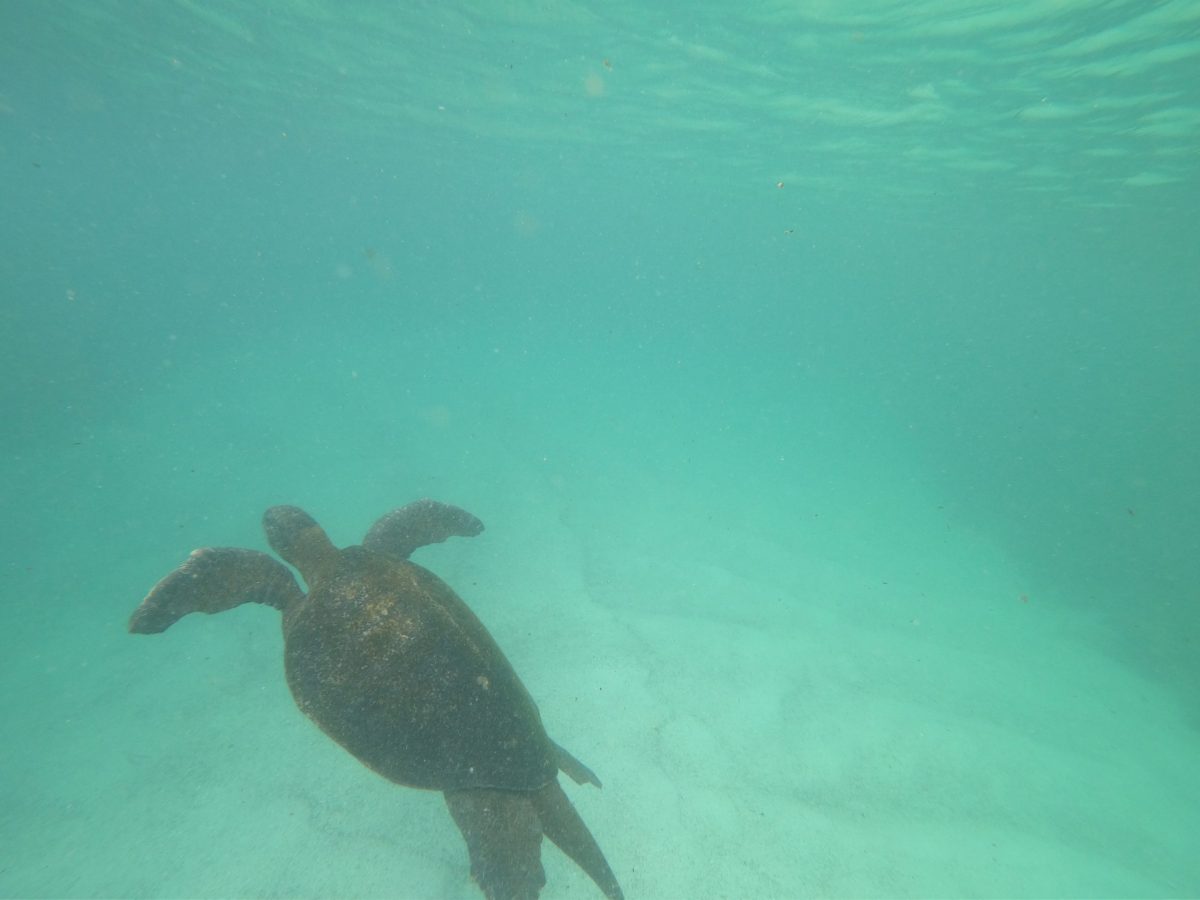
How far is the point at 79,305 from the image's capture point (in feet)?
132

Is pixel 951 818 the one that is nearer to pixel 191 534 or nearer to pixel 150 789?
pixel 150 789

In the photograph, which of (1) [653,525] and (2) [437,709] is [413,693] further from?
(1) [653,525]

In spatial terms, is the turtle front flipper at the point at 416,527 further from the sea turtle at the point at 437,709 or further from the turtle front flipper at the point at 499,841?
the turtle front flipper at the point at 499,841

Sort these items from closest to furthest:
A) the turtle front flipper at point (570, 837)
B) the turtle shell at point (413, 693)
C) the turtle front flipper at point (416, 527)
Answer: the turtle shell at point (413, 693) < the turtle front flipper at point (570, 837) < the turtle front flipper at point (416, 527)

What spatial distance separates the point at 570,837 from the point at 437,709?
4.34 ft

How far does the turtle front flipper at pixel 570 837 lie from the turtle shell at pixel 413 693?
8.1 inches

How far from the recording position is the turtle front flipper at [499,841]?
10.4 ft

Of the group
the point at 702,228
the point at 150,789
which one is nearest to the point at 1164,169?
the point at 150,789

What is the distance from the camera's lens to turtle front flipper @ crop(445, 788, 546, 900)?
3184 millimetres

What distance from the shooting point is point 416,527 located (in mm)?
5113

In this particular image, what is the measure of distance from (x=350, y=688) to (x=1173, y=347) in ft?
475

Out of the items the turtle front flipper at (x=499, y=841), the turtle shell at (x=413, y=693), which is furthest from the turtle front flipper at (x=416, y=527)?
the turtle front flipper at (x=499, y=841)

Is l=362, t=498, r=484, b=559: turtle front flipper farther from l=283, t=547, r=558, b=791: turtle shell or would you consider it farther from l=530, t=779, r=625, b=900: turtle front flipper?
l=530, t=779, r=625, b=900: turtle front flipper

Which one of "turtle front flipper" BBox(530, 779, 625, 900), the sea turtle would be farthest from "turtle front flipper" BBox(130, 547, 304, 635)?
"turtle front flipper" BBox(530, 779, 625, 900)
